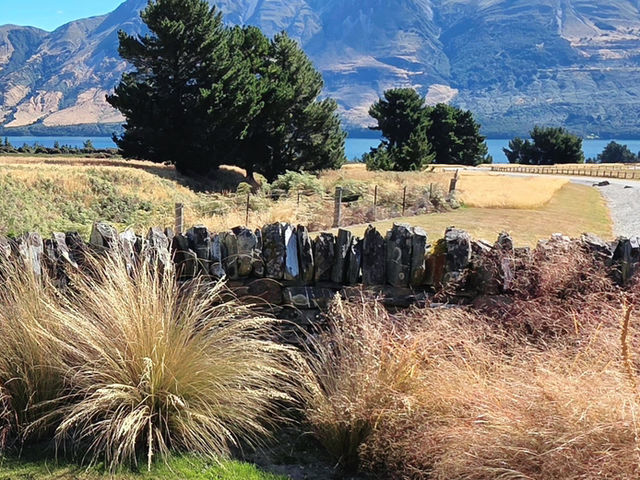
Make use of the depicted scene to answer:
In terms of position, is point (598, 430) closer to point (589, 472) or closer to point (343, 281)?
point (589, 472)

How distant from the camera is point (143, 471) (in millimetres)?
2988

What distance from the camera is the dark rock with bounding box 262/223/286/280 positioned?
14.1ft

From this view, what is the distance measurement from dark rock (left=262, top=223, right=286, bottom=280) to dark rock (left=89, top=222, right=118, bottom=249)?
112 centimetres

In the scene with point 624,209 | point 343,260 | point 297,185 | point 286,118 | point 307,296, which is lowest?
point 307,296

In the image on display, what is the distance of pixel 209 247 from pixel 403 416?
1.99m

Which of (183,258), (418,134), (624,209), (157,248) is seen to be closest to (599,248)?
(183,258)

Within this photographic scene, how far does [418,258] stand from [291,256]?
99 centimetres

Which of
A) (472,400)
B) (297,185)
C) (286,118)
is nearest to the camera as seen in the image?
(472,400)

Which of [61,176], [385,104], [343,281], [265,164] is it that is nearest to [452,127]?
[385,104]

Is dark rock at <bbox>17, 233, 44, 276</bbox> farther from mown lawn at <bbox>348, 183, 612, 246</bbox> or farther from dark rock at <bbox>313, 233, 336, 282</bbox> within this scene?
mown lawn at <bbox>348, 183, 612, 246</bbox>

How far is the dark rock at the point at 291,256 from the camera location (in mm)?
4285

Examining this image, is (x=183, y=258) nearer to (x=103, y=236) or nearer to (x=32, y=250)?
(x=103, y=236)

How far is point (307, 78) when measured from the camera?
39781 mm

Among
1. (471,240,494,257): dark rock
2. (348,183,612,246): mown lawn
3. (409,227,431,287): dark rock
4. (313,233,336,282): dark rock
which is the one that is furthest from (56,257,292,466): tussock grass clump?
(348,183,612,246): mown lawn
